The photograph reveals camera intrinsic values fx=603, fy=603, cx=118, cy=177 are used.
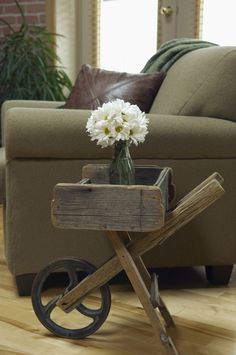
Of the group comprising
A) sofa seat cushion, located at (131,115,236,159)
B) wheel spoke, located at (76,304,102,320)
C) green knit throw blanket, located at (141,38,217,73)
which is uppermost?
green knit throw blanket, located at (141,38,217,73)

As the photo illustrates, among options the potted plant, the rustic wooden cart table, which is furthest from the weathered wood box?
the potted plant

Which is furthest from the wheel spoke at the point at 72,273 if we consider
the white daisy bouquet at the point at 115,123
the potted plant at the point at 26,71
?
the potted plant at the point at 26,71

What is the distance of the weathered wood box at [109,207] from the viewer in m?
1.53

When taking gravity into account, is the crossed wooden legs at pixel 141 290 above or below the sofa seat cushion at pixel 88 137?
below

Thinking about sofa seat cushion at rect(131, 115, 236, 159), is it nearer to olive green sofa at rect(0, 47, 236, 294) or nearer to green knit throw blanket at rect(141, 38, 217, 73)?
olive green sofa at rect(0, 47, 236, 294)

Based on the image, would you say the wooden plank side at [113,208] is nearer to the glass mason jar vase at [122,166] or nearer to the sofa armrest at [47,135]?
the glass mason jar vase at [122,166]

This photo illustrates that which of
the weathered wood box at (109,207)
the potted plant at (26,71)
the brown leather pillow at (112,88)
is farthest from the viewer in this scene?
the potted plant at (26,71)

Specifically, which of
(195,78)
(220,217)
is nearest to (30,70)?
(195,78)

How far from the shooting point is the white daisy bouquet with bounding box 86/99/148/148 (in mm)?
1548

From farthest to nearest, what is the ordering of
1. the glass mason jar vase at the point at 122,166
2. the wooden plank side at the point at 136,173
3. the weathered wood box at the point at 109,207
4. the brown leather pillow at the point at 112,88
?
the brown leather pillow at the point at 112,88, the wooden plank side at the point at 136,173, the glass mason jar vase at the point at 122,166, the weathered wood box at the point at 109,207

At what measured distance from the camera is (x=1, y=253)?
8.34ft

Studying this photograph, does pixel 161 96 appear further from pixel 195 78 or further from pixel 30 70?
pixel 30 70

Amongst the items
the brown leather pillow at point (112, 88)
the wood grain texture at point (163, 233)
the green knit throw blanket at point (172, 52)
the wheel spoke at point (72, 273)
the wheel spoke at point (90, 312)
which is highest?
the green knit throw blanket at point (172, 52)

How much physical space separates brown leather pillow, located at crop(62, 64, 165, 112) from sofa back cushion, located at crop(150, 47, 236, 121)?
0.13 m
